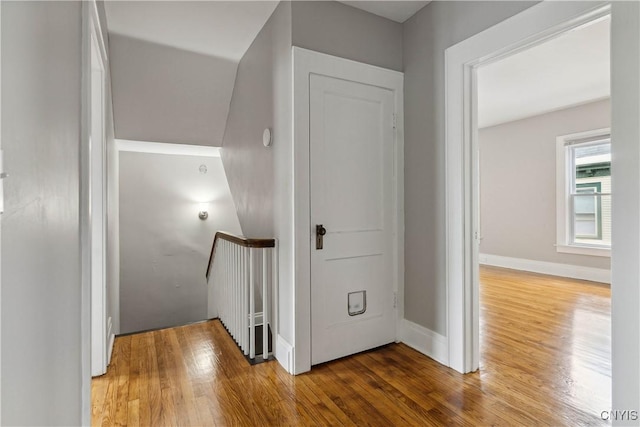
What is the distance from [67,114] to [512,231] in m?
6.29

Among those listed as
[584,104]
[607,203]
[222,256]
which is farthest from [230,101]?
[607,203]

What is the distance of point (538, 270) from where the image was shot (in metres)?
5.34

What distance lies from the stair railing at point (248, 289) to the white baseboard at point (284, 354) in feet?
0.29

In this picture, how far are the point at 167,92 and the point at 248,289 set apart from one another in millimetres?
2287

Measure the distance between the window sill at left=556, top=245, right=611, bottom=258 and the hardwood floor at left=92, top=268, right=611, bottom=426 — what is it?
2324mm

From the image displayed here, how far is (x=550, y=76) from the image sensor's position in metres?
3.71

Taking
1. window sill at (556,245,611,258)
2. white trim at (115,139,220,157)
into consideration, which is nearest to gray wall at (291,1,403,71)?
white trim at (115,139,220,157)

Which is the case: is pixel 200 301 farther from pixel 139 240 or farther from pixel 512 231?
pixel 512 231

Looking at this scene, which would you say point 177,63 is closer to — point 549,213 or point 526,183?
point 526,183

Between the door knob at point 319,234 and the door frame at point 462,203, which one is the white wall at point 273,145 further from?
the door frame at point 462,203

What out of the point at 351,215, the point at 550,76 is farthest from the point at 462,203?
the point at 550,76

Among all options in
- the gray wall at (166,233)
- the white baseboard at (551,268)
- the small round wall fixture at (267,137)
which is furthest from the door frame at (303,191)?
the white baseboard at (551,268)

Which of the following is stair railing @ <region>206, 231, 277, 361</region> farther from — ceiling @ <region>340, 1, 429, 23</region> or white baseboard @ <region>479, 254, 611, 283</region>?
white baseboard @ <region>479, 254, 611, 283</region>

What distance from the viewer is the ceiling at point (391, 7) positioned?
2332mm
